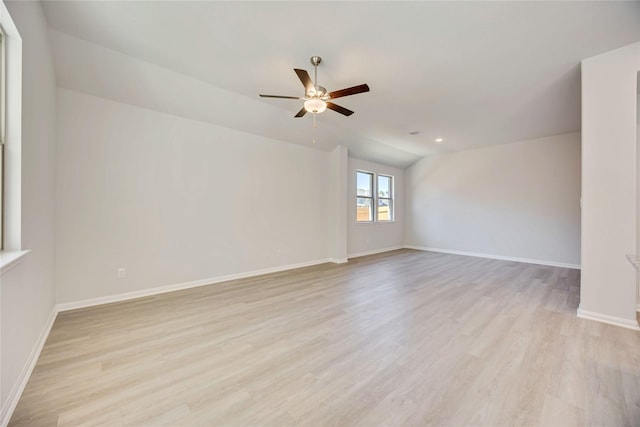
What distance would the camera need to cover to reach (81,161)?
9.84 ft

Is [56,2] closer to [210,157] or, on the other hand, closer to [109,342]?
[210,157]

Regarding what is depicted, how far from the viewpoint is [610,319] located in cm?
267

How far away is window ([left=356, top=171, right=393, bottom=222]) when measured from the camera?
684 cm

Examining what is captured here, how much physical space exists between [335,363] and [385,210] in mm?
6103

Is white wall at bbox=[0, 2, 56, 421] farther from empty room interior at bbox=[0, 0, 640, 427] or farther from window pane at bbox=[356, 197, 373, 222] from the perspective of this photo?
window pane at bbox=[356, 197, 373, 222]

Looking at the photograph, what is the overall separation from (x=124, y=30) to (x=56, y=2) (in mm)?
450

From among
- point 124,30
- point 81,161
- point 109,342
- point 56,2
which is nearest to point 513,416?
point 109,342

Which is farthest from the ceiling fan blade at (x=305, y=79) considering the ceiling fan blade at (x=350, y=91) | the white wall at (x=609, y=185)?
the white wall at (x=609, y=185)

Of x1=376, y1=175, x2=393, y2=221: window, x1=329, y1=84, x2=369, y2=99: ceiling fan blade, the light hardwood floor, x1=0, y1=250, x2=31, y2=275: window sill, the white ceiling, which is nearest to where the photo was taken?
x1=0, y1=250, x2=31, y2=275: window sill

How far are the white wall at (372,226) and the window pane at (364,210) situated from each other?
20cm

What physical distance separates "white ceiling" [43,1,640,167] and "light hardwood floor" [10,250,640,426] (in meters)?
2.86

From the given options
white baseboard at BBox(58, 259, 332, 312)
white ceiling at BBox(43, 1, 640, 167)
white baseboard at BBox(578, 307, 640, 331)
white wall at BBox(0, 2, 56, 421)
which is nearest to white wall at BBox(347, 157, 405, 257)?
white baseboard at BBox(58, 259, 332, 312)

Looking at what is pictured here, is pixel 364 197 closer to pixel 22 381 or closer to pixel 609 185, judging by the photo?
pixel 609 185

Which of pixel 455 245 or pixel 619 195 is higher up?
pixel 619 195
